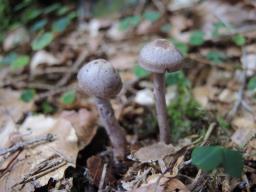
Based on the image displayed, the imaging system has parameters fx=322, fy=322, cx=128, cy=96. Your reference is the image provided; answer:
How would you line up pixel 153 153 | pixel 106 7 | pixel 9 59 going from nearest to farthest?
pixel 153 153 → pixel 9 59 → pixel 106 7

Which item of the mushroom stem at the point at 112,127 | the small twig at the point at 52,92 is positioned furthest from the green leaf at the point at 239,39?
the small twig at the point at 52,92

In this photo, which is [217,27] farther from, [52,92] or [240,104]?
[52,92]

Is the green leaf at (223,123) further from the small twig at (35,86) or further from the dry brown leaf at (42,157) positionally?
the small twig at (35,86)

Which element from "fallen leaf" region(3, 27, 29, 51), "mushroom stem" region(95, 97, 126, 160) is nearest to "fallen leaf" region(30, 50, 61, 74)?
"fallen leaf" region(3, 27, 29, 51)

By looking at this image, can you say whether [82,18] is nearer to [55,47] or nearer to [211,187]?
[55,47]

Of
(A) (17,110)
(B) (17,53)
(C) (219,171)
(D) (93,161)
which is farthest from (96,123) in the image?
(B) (17,53)

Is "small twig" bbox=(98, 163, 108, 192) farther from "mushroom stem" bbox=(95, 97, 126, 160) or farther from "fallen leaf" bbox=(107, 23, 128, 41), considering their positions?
"fallen leaf" bbox=(107, 23, 128, 41)

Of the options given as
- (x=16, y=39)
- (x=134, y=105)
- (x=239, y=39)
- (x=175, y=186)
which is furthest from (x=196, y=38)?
(x=16, y=39)
